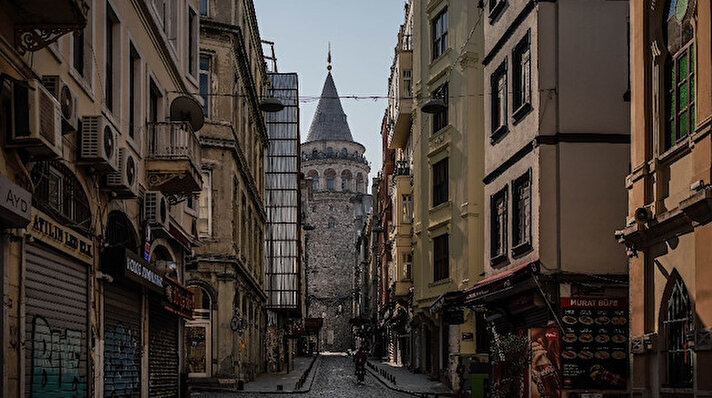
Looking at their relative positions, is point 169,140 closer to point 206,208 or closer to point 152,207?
point 152,207

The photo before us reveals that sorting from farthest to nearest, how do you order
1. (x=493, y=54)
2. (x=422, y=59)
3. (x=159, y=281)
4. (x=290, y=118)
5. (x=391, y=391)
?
(x=290, y=118)
(x=422, y=59)
(x=391, y=391)
(x=493, y=54)
(x=159, y=281)

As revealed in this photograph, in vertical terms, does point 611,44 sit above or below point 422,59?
below

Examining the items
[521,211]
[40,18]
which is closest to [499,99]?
[521,211]

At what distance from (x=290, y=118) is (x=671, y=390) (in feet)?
154

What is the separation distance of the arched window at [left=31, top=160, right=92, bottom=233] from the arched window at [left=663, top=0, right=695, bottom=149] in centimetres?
870

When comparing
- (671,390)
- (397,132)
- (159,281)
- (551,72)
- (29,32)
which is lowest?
Result: (671,390)

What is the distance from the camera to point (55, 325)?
13.7 meters

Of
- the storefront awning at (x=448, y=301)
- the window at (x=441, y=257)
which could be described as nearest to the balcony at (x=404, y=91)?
the window at (x=441, y=257)

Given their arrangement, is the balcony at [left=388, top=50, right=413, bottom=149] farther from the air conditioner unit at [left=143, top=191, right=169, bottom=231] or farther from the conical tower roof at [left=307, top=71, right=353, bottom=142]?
→ the conical tower roof at [left=307, top=71, right=353, bottom=142]

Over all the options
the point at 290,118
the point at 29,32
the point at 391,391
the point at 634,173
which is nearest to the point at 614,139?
the point at 634,173

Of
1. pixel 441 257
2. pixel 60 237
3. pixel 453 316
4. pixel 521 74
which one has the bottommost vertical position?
pixel 453 316

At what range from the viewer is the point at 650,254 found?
51.5 feet

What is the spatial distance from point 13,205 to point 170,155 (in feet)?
31.6

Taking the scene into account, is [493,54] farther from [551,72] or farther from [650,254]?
[650,254]
